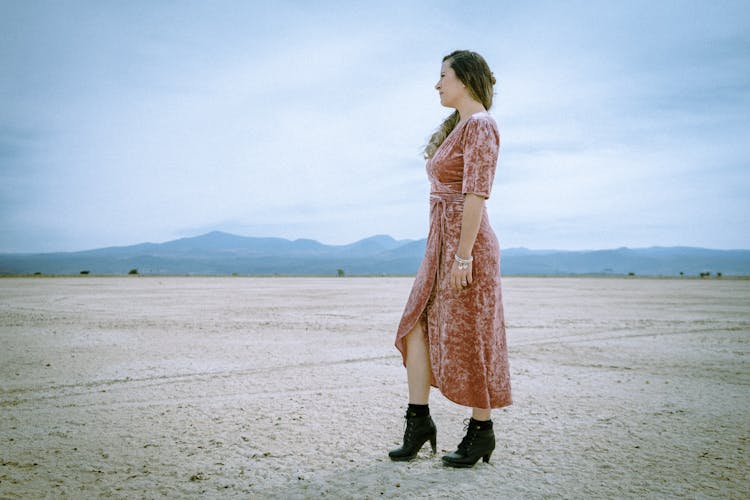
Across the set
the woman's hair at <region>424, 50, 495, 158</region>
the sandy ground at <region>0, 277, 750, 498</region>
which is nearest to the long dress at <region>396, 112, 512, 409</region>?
the woman's hair at <region>424, 50, 495, 158</region>

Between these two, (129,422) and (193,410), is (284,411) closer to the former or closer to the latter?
(193,410)

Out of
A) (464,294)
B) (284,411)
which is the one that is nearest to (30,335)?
(284,411)

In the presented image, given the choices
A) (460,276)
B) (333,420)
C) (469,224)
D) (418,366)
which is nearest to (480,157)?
(469,224)

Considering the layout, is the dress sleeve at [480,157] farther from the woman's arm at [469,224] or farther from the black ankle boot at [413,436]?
the black ankle boot at [413,436]

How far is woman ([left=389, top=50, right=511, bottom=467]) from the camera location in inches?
101

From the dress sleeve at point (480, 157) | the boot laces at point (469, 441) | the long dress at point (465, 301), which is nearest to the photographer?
the dress sleeve at point (480, 157)

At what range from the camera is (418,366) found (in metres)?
2.81

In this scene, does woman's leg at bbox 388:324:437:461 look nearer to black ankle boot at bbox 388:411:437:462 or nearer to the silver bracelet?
black ankle boot at bbox 388:411:437:462

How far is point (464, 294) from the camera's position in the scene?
8.72ft

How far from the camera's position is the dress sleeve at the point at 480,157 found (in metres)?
2.52

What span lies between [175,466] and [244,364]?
2.79m

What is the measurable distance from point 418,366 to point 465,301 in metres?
0.47

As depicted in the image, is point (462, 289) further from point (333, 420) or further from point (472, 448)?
point (333, 420)

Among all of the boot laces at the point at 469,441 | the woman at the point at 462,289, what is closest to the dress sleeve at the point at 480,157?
the woman at the point at 462,289
